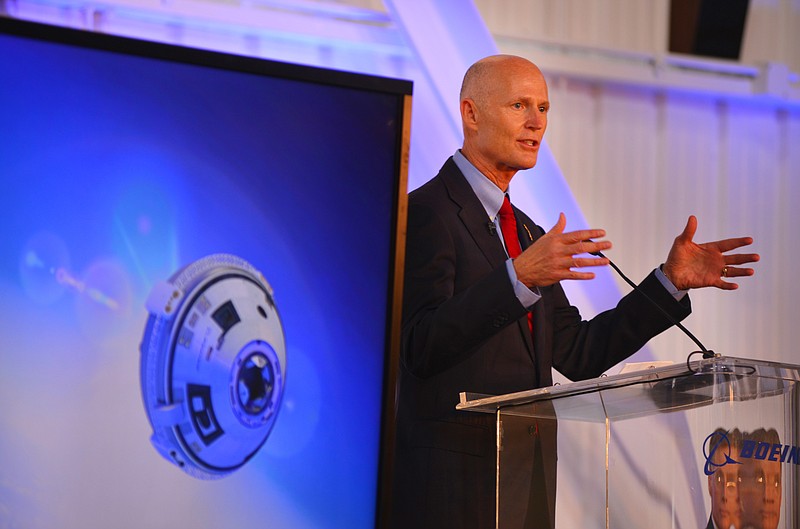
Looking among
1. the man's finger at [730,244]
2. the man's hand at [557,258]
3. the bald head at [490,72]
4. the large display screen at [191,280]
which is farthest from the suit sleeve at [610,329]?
the large display screen at [191,280]

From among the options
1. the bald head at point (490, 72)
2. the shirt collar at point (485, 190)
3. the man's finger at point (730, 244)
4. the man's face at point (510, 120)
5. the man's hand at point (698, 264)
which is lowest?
the man's hand at point (698, 264)

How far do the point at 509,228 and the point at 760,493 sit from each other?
92 cm

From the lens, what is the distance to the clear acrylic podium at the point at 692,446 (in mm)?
1532

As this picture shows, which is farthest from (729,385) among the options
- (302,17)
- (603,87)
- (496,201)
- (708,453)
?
(603,87)

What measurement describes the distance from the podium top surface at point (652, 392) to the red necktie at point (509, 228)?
0.53 m

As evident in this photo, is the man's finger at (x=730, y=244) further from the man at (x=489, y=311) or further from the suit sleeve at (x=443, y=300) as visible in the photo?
the suit sleeve at (x=443, y=300)

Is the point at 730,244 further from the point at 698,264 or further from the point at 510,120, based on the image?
Result: the point at 510,120

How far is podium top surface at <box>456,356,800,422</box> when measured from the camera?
5.11 feet

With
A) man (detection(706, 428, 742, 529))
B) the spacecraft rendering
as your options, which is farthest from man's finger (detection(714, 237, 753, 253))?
the spacecraft rendering

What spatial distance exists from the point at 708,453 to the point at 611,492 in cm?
19

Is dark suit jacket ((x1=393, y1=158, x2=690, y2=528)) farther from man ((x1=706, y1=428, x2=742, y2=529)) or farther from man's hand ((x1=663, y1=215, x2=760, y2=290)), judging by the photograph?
man ((x1=706, y1=428, x2=742, y2=529))

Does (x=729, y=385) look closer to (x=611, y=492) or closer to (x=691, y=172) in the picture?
(x=611, y=492)

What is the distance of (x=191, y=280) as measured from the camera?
1.44 metres

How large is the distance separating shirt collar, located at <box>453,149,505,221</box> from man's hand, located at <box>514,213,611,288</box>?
438 mm
